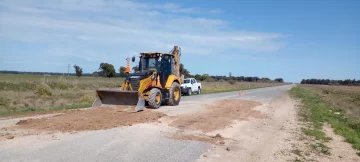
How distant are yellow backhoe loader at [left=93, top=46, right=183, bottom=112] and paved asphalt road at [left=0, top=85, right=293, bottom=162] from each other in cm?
544

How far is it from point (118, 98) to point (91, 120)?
444cm

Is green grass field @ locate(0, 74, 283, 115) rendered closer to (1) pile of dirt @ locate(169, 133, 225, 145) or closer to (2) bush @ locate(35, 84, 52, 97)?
(2) bush @ locate(35, 84, 52, 97)

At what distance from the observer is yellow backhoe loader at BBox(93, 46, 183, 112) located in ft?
53.6

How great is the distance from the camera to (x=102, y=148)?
27.0ft

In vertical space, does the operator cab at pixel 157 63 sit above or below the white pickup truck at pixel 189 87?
above

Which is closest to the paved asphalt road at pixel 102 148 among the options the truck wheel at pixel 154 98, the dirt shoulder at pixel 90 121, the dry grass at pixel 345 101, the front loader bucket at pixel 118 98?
the dirt shoulder at pixel 90 121

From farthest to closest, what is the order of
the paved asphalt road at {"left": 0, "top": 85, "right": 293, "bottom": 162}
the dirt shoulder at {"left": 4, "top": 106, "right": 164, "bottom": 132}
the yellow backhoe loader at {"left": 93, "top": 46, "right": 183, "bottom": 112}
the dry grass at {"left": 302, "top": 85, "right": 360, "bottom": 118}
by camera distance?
the dry grass at {"left": 302, "top": 85, "right": 360, "bottom": 118} → the yellow backhoe loader at {"left": 93, "top": 46, "right": 183, "bottom": 112} → the dirt shoulder at {"left": 4, "top": 106, "right": 164, "bottom": 132} → the paved asphalt road at {"left": 0, "top": 85, "right": 293, "bottom": 162}

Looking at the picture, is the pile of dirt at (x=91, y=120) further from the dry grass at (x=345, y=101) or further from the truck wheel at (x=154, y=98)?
the dry grass at (x=345, y=101)

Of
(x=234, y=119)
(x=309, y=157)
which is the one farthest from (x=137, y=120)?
(x=309, y=157)

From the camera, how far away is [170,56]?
19.2 metres

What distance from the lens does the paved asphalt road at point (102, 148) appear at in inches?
291

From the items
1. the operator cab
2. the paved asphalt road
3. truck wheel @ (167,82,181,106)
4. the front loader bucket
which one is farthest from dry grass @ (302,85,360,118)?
the paved asphalt road

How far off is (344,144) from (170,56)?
10.9 metres

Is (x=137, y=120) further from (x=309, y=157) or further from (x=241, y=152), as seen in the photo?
(x=309, y=157)
